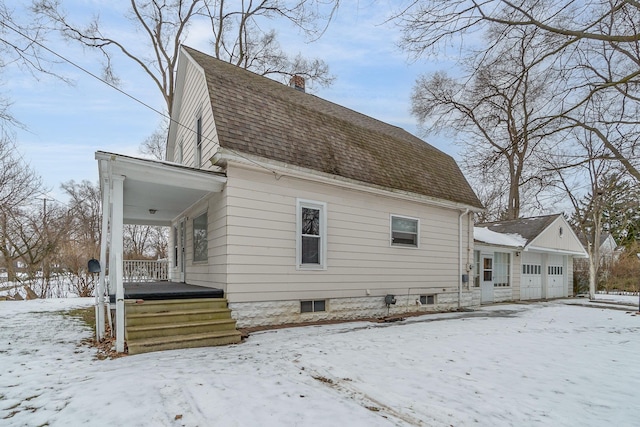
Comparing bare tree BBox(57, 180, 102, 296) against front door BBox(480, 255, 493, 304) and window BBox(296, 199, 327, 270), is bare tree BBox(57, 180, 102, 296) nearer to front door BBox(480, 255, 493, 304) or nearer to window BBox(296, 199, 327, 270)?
window BBox(296, 199, 327, 270)

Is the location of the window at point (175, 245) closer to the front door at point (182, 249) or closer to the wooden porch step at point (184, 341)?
the front door at point (182, 249)

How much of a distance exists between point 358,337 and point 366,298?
2590 mm

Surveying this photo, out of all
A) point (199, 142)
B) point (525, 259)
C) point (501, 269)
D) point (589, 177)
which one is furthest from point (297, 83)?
point (589, 177)

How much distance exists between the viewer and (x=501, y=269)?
15023 millimetres

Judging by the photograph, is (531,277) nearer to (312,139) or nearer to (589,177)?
(589,177)

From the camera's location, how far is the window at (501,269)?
48.3 ft

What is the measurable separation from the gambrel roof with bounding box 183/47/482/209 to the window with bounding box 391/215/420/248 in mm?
812

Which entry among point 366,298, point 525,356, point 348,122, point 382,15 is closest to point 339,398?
point 525,356

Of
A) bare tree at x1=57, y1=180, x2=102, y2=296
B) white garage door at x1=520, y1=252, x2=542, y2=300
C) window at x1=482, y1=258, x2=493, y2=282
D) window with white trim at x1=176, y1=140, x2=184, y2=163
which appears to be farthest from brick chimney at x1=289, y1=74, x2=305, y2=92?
white garage door at x1=520, y1=252, x2=542, y2=300

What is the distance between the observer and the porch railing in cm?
1132

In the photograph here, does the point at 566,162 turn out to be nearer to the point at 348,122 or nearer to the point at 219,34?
the point at 348,122

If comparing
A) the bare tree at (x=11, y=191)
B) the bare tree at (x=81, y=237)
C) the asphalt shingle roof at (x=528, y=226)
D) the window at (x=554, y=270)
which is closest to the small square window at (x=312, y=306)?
the bare tree at (x=81, y=237)

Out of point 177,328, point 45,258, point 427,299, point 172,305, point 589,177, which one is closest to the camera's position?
point 177,328

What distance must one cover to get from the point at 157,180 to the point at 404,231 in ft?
20.7
